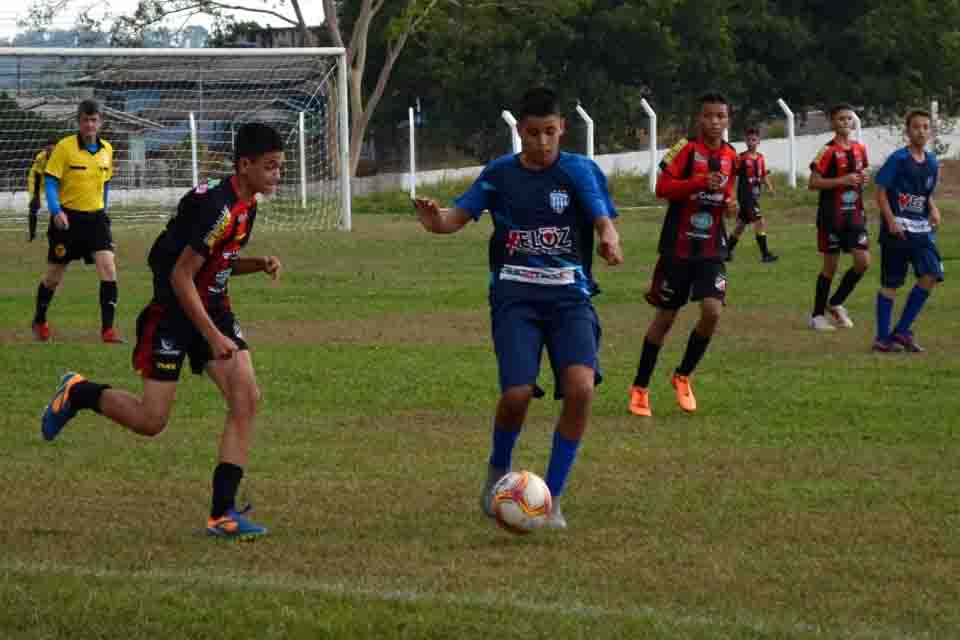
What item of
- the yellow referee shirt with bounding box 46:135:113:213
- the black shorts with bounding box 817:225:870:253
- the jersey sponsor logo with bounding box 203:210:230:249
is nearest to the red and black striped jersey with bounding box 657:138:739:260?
the jersey sponsor logo with bounding box 203:210:230:249

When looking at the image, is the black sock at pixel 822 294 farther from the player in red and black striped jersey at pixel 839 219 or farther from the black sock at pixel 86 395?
the black sock at pixel 86 395

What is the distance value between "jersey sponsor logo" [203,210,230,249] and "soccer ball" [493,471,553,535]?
1.52 metres

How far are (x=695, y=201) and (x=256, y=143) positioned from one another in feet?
14.5

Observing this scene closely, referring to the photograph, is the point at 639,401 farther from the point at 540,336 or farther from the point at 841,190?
the point at 841,190

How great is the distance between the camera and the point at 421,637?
561cm

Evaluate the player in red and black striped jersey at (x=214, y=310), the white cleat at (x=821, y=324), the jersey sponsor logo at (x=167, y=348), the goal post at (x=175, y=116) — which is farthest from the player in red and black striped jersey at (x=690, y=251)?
the goal post at (x=175, y=116)

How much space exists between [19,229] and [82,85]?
3015 millimetres

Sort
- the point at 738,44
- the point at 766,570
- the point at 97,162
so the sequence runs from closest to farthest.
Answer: the point at 766,570 < the point at 97,162 < the point at 738,44

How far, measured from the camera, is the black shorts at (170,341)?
291 inches

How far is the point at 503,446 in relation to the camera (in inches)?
310

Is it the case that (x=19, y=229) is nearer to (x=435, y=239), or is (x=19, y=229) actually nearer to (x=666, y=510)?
(x=435, y=239)

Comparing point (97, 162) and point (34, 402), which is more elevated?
point (97, 162)

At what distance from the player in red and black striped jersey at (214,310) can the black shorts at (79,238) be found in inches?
320

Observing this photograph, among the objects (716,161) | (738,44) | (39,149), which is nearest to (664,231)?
(716,161)
